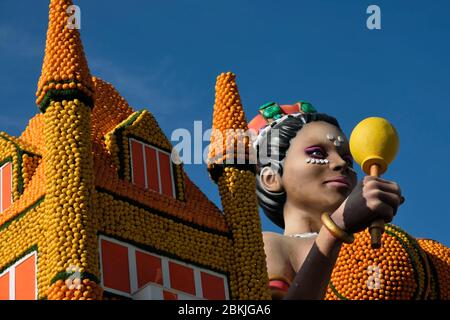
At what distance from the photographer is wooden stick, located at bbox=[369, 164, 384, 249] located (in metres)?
7.88

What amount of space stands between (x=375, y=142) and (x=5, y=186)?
315 centimetres

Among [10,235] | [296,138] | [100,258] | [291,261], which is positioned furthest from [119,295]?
[296,138]

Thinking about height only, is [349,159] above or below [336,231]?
above

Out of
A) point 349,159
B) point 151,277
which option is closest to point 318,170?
point 349,159

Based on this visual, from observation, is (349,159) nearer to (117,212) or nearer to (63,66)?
(117,212)

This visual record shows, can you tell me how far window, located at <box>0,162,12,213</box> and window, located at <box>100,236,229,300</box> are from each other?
3.68ft

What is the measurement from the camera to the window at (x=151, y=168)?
9.34 metres

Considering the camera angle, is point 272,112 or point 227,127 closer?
point 227,127

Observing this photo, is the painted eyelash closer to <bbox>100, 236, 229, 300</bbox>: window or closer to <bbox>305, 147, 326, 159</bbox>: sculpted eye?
<bbox>305, 147, 326, 159</bbox>: sculpted eye

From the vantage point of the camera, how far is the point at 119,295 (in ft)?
26.9

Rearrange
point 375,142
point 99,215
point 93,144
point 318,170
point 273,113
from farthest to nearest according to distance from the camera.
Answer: point 273,113
point 318,170
point 93,144
point 99,215
point 375,142

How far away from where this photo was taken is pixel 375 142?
26.5 feet
